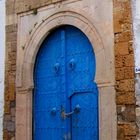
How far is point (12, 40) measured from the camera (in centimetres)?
685

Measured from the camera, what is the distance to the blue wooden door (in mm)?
5770

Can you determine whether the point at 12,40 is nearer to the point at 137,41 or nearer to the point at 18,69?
the point at 18,69

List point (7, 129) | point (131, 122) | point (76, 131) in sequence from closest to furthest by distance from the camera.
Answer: point (131, 122), point (76, 131), point (7, 129)

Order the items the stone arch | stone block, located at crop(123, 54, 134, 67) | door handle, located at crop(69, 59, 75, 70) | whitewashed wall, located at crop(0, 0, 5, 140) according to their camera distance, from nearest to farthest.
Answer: stone block, located at crop(123, 54, 134, 67)
the stone arch
door handle, located at crop(69, 59, 75, 70)
whitewashed wall, located at crop(0, 0, 5, 140)

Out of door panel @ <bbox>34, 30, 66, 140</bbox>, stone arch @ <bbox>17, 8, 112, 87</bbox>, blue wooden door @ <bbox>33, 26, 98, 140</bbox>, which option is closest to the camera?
stone arch @ <bbox>17, 8, 112, 87</bbox>

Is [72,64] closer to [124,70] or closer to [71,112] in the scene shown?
[71,112]

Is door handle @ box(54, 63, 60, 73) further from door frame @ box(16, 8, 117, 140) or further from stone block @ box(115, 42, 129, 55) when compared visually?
stone block @ box(115, 42, 129, 55)

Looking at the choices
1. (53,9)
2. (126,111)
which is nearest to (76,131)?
(126,111)

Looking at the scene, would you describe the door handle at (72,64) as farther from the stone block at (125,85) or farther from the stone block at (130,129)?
the stone block at (130,129)

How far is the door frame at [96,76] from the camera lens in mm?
5383

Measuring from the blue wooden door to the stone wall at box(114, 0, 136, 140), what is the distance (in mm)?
490

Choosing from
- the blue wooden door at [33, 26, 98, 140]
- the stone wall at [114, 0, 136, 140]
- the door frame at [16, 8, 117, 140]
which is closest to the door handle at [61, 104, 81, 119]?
the blue wooden door at [33, 26, 98, 140]

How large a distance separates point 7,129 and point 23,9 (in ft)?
6.41

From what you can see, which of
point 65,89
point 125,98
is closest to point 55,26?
point 65,89
